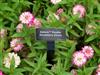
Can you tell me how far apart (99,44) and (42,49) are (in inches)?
17.8

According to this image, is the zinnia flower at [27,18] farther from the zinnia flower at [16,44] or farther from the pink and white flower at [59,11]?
the pink and white flower at [59,11]

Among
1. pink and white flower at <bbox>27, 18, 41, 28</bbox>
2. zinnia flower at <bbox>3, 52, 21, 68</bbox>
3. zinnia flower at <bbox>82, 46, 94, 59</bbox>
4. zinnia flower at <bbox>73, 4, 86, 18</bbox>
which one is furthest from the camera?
zinnia flower at <bbox>73, 4, 86, 18</bbox>

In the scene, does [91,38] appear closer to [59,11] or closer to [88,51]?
Result: [88,51]

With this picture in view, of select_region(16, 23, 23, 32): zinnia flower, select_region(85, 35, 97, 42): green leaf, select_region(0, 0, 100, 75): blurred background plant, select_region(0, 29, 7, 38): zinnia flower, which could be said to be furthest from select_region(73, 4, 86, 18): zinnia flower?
select_region(0, 29, 7, 38): zinnia flower

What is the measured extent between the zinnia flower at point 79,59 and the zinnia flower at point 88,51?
6cm

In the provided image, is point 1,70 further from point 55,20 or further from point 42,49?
point 55,20

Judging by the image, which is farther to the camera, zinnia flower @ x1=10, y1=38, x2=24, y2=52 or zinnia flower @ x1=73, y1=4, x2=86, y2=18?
zinnia flower @ x1=73, y1=4, x2=86, y2=18

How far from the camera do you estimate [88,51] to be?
2457 millimetres

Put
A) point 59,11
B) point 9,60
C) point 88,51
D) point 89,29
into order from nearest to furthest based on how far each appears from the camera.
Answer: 1. point 9,60
2. point 88,51
3. point 89,29
4. point 59,11

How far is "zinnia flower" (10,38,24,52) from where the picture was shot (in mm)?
2487

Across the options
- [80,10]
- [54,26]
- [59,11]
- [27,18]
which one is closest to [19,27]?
[27,18]


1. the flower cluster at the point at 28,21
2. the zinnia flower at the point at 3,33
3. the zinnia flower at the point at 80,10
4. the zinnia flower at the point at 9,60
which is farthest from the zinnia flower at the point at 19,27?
the zinnia flower at the point at 80,10

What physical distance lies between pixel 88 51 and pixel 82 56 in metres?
0.11

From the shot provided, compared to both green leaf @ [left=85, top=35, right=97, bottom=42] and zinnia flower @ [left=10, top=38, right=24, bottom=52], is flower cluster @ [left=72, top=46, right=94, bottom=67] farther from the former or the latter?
zinnia flower @ [left=10, top=38, right=24, bottom=52]
